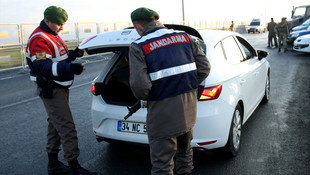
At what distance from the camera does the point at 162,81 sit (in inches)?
98.8

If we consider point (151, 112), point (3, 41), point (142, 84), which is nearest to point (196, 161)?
point (151, 112)

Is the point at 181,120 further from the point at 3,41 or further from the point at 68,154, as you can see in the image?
the point at 3,41

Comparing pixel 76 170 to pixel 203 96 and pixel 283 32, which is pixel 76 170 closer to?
pixel 203 96

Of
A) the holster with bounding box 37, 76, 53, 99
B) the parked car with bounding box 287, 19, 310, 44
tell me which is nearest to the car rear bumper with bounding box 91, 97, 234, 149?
the holster with bounding box 37, 76, 53, 99

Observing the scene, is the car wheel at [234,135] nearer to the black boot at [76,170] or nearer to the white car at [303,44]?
the black boot at [76,170]

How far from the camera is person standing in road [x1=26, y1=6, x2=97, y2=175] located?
319 centimetres

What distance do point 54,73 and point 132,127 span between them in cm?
101

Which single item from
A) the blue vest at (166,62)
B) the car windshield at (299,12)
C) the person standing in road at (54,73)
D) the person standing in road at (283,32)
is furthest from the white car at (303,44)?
the blue vest at (166,62)

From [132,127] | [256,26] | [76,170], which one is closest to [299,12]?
[132,127]

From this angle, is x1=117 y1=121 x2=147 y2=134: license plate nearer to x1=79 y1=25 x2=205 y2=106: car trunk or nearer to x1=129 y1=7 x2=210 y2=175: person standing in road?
x1=79 y1=25 x2=205 y2=106: car trunk

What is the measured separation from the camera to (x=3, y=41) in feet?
42.7

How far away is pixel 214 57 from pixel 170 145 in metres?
1.44

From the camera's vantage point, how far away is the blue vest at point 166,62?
2479mm

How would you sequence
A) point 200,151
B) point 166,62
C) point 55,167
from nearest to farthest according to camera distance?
point 166,62 → point 200,151 → point 55,167
